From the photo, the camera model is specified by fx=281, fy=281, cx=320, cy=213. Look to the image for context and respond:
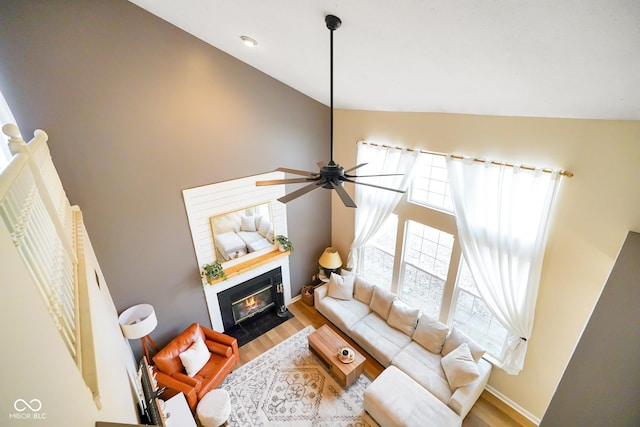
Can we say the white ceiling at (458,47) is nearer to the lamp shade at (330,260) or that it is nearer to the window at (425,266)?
the window at (425,266)

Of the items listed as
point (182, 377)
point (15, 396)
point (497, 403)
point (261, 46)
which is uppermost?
point (261, 46)

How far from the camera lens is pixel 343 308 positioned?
4887mm

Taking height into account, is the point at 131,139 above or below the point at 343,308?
above

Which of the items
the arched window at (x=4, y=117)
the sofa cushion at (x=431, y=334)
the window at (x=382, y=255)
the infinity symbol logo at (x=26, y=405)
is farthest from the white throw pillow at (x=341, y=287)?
the infinity symbol logo at (x=26, y=405)

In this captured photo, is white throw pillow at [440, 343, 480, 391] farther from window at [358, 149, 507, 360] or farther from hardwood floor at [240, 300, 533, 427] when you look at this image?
hardwood floor at [240, 300, 533, 427]

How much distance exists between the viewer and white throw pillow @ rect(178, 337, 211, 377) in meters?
3.79

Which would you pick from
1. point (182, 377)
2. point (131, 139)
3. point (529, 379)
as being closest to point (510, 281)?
point (529, 379)

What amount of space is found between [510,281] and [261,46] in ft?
12.8

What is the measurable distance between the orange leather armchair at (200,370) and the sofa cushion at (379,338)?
6.36 feet

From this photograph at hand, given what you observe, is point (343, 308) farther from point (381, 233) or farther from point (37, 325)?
point (37, 325)

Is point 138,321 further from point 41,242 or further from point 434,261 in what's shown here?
point 434,261

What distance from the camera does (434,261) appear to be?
Answer: 421 cm

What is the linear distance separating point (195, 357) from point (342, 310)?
2337mm

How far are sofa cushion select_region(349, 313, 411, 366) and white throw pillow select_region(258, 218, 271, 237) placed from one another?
2152 millimetres
